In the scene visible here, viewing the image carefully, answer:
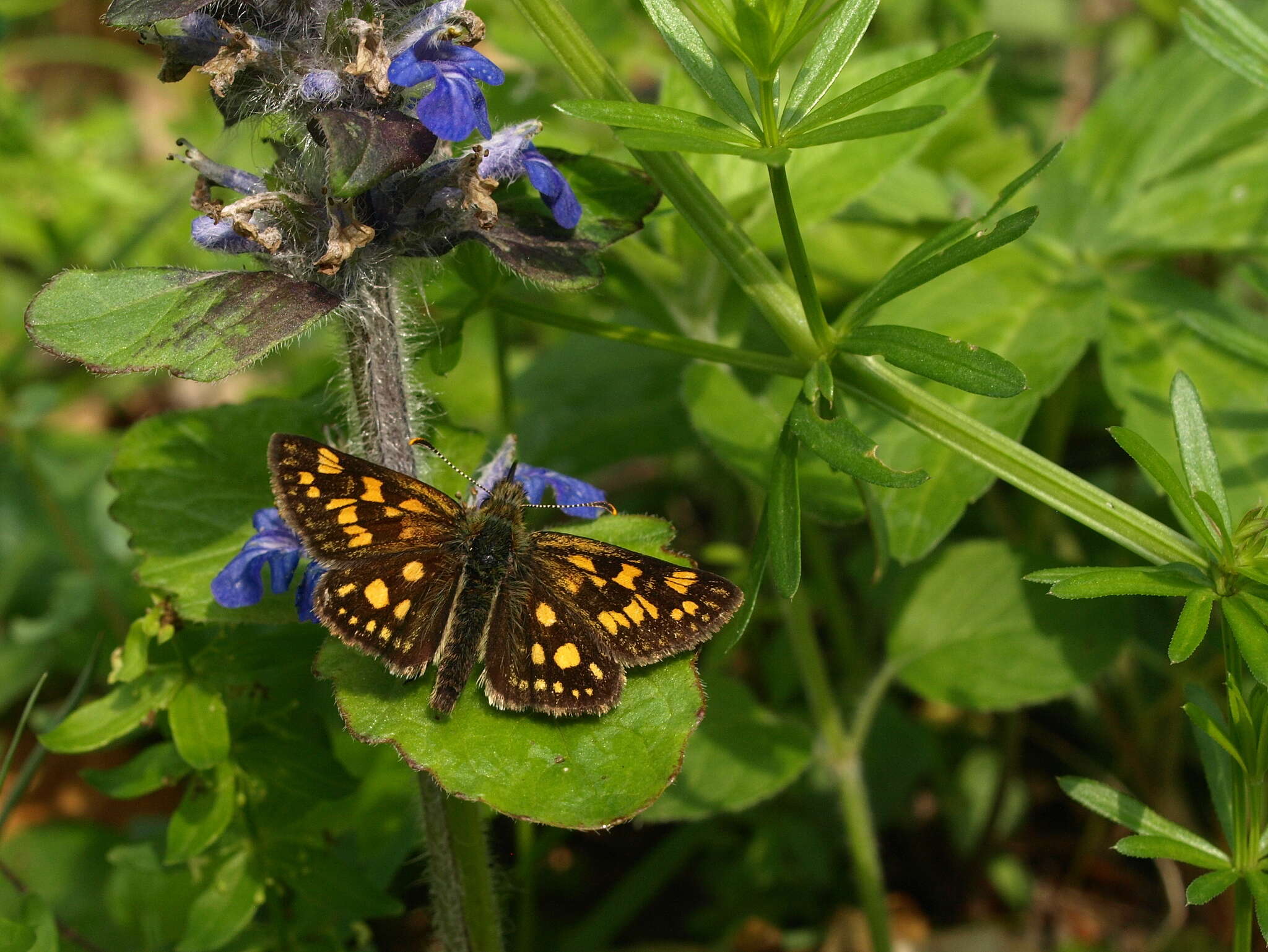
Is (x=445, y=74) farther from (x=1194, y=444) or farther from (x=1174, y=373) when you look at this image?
(x=1174, y=373)

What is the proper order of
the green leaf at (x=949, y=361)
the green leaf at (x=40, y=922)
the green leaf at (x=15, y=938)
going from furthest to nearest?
the green leaf at (x=40, y=922) → the green leaf at (x=15, y=938) → the green leaf at (x=949, y=361)

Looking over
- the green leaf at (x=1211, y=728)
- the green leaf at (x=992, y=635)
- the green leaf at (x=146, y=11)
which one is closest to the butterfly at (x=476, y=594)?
the green leaf at (x=146, y=11)

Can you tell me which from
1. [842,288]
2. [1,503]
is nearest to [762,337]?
[842,288]

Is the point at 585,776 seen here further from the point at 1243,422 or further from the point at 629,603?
the point at 1243,422

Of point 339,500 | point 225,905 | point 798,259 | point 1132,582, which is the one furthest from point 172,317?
point 1132,582

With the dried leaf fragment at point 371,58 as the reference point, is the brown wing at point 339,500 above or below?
below

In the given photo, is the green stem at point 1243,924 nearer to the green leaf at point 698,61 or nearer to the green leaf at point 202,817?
the green leaf at point 698,61
